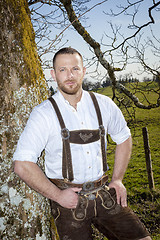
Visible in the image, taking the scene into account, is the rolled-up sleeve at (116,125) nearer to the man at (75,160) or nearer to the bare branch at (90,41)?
the man at (75,160)

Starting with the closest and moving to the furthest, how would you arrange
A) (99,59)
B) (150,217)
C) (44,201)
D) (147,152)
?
(44,201) < (99,59) < (150,217) < (147,152)

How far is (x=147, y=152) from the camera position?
816 cm

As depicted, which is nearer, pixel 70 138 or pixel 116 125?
pixel 70 138

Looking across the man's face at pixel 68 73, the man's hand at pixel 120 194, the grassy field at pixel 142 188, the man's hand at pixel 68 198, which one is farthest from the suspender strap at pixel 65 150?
the grassy field at pixel 142 188

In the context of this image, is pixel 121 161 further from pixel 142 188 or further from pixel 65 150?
pixel 142 188

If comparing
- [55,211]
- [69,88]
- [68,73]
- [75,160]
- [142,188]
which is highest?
[68,73]

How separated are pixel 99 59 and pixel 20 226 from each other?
343 centimetres

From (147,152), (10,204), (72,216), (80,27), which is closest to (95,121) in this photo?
(72,216)

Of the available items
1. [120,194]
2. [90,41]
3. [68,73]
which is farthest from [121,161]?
[90,41]

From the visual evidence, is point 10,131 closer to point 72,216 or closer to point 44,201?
point 44,201

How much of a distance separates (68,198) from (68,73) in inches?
44.5

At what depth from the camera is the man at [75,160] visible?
Answer: 1608mm

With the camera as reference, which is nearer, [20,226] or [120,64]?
[20,226]

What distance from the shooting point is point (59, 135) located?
65.8 inches
